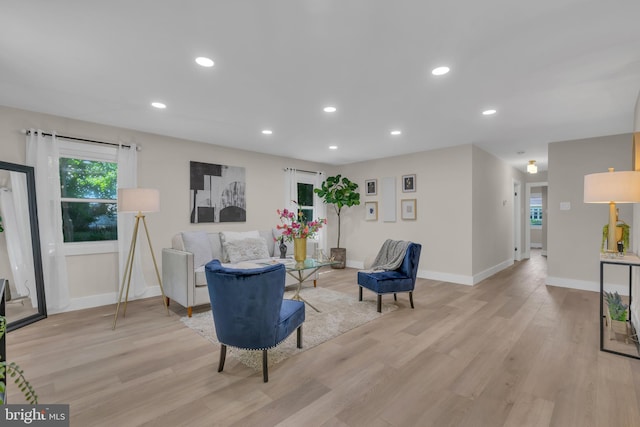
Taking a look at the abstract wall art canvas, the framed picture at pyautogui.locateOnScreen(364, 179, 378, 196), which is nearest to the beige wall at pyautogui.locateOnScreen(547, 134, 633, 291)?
the framed picture at pyautogui.locateOnScreen(364, 179, 378, 196)

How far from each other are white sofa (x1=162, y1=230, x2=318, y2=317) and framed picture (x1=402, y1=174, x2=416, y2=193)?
7.43ft

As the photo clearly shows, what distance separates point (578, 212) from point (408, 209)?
104 inches

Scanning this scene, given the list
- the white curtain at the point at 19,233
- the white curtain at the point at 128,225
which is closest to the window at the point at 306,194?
the white curtain at the point at 128,225

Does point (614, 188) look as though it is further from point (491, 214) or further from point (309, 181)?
point (309, 181)

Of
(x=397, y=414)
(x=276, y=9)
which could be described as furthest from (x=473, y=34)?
(x=397, y=414)

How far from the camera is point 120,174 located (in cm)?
411

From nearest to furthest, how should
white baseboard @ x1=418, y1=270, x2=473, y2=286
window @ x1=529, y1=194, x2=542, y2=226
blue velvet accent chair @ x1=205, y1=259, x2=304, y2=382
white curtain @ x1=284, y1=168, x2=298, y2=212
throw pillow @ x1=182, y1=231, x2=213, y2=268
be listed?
blue velvet accent chair @ x1=205, y1=259, x2=304, y2=382 < throw pillow @ x1=182, y1=231, x2=213, y2=268 < white baseboard @ x1=418, y1=270, x2=473, y2=286 < white curtain @ x1=284, y1=168, x2=298, y2=212 < window @ x1=529, y1=194, x2=542, y2=226

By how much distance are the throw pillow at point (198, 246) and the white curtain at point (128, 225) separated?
75 cm

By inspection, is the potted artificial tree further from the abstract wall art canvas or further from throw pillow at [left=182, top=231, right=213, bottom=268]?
throw pillow at [left=182, top=231, right=213, bottom=268]

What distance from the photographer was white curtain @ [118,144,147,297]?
13.4ft

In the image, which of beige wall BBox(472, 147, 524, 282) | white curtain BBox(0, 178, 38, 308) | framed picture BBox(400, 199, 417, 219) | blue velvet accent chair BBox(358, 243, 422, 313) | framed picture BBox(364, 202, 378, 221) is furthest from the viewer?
framed picture BBox(364, 202, 378, 221)

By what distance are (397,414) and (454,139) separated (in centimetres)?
418

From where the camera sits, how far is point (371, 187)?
6602 millimetres

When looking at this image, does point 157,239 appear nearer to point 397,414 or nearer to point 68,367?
point 68,367
